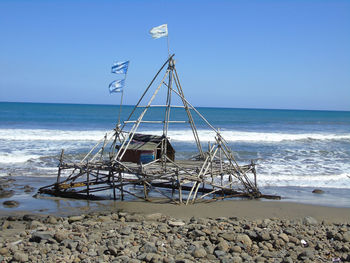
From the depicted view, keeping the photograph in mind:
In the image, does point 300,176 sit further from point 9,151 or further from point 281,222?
point 9,151

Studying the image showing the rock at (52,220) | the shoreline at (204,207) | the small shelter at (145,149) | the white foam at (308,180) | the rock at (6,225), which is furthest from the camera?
the white foam at (308,180)

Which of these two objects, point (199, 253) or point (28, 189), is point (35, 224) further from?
point (28, 189)

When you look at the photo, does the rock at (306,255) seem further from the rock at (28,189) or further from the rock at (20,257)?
the rock at (28,189)

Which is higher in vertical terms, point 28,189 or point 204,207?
point 204,207

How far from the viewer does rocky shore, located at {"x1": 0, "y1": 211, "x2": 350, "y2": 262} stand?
6.79 m

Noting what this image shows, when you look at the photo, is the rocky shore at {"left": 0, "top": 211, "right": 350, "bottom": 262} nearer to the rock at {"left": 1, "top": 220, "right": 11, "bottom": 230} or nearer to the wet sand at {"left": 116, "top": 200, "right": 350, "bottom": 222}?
the rock at {"left": 1, "top": 220, "right": 11, "bottom": 230}

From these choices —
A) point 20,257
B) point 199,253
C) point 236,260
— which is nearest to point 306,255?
point 236,260

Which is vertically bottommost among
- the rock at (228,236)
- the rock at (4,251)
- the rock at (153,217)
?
the rock at (153,217)

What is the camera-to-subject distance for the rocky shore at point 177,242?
6.79 metres

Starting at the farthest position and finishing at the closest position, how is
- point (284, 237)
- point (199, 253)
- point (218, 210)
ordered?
point (218, 210), point (284, 237), point (199, 253)

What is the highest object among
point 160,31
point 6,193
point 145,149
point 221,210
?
point 160,31

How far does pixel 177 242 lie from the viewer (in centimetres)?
740

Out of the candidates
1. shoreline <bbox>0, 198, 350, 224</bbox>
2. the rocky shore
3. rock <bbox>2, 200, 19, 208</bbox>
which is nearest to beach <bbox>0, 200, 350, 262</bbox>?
the rocky shore

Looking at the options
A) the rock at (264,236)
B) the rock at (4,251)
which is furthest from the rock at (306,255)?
the rock at (4,251)
